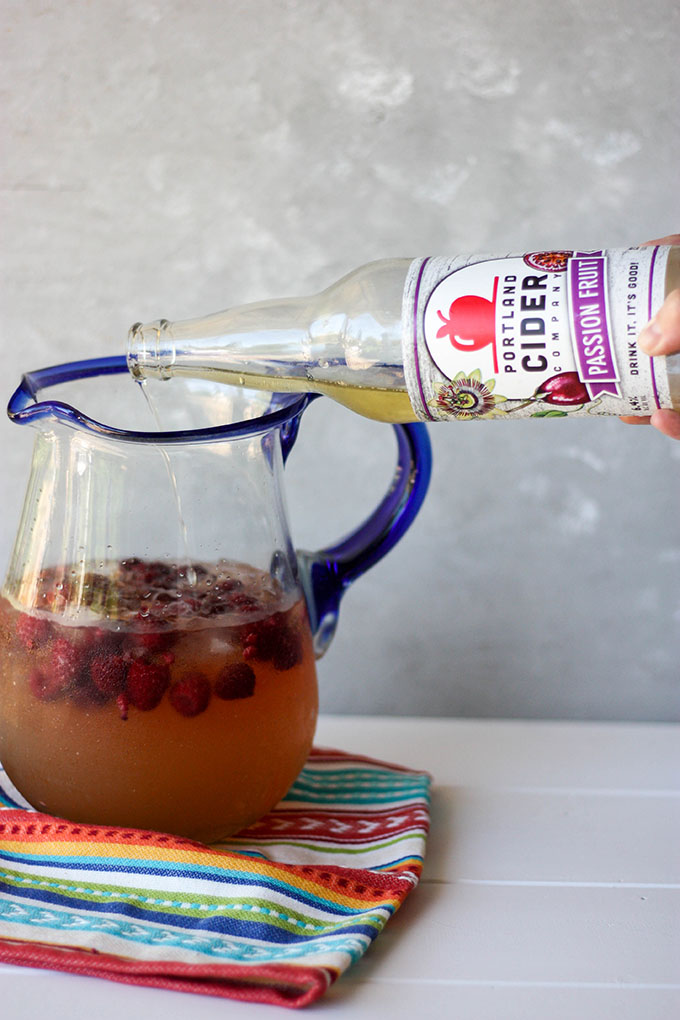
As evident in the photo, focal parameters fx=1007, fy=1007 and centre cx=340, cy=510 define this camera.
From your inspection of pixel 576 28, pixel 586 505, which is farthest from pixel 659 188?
pixel 586 505

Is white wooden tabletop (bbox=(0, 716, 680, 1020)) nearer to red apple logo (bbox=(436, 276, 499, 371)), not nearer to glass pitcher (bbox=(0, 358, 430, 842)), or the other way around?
glass pitcher (bbox=(0, 358, 430, 842))

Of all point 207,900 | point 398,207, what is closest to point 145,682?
point 207,900

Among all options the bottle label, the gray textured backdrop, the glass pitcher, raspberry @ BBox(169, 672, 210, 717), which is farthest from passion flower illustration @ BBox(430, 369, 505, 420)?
the gray textured backdrop

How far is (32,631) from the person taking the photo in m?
0.62

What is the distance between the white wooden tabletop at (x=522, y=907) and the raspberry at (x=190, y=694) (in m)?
0.15

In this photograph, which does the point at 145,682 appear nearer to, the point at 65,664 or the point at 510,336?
the point at 65,664

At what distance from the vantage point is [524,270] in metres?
0.56

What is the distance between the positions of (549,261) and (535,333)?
0.05 m

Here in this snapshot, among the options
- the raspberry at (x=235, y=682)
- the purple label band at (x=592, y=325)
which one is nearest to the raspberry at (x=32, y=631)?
the raspberry at (x=235, y=682)

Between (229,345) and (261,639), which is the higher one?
(229,345)

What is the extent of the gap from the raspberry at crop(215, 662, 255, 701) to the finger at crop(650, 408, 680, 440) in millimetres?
283

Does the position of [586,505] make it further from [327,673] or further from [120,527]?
[120,527]

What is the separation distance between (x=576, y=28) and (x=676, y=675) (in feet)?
2.08

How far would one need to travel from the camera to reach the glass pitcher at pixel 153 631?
60cm
